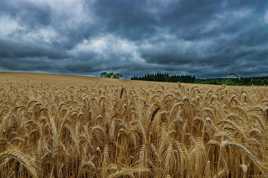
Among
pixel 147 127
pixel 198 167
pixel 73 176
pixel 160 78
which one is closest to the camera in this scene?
pixel 198 167

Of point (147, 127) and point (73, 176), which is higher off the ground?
point (147, 127)

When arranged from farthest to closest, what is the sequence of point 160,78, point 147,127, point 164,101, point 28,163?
point 160,78 → point 164,101 → point 147,127 → point 28,163

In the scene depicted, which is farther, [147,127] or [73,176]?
[147,127]

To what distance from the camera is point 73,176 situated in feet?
9.25

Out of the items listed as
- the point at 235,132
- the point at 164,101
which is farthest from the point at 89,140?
the point at 164,101

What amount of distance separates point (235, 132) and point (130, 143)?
1334 mm

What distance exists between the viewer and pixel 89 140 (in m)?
3.12

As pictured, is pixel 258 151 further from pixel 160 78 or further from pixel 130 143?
pixel 160 78

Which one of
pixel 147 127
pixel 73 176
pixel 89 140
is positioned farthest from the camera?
pixel 147 127

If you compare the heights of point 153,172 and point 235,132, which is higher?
point 235,132

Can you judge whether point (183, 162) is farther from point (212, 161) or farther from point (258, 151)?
point (258, 151)

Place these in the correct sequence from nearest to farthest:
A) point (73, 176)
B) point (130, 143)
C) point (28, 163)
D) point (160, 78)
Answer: point (28, 163) → point (73, 176) → point (130, 143) → point (160, 78)

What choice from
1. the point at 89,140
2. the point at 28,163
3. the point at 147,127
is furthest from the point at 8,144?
the point at 147,127

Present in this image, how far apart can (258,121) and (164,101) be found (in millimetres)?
2244
